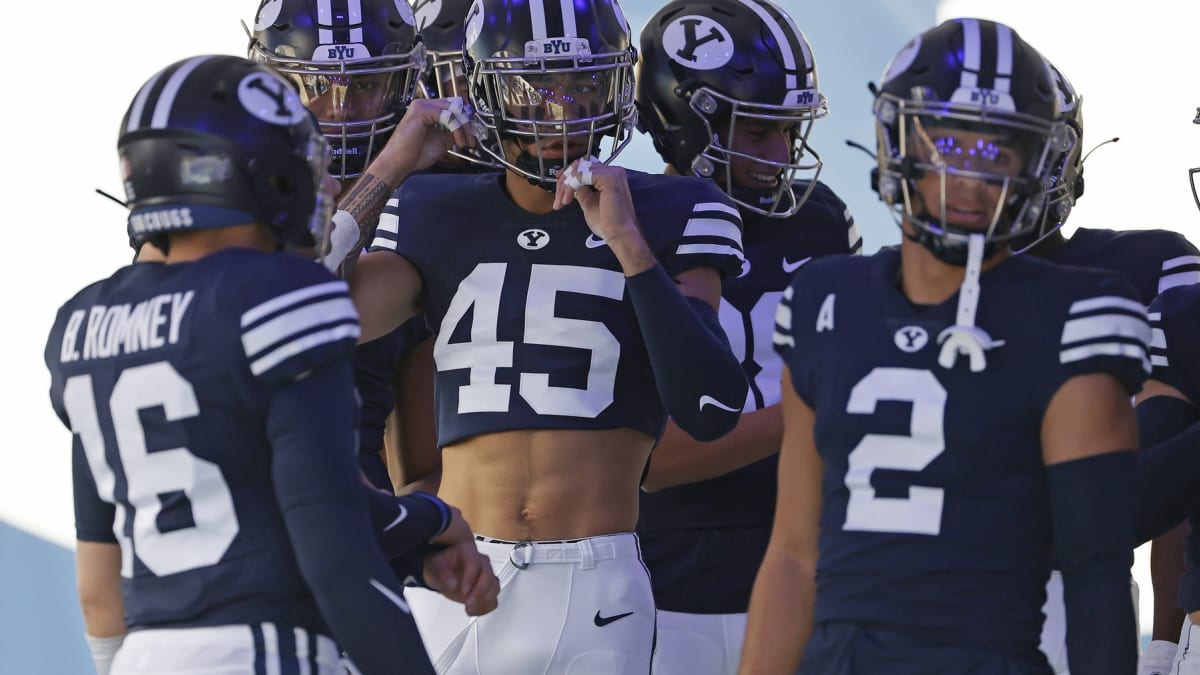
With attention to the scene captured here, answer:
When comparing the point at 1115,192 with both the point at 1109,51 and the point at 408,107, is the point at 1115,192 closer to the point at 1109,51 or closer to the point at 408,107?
the point at 1109,51

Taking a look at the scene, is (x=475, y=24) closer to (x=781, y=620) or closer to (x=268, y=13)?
(x=268, y=13)

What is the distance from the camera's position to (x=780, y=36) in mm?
3557

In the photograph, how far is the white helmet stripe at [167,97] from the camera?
2084mm

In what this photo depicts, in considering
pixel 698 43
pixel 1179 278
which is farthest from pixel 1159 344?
pixel 698 43

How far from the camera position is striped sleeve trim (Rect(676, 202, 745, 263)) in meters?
2.89

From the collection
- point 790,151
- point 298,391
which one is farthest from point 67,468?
point 298,391

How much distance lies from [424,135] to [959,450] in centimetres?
135

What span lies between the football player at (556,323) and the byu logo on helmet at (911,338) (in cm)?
57

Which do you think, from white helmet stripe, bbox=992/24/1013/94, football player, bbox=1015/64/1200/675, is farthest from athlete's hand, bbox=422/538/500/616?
football player, bbox=1015/64/1200/675

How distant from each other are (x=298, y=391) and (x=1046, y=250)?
1.73 metres

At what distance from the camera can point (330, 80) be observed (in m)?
3.41

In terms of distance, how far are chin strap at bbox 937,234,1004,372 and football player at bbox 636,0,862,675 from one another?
3.44 feet

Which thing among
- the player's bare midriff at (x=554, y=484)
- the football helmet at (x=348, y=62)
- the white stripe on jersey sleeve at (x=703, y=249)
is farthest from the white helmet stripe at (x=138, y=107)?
the football helmet at (x=348, y=62)

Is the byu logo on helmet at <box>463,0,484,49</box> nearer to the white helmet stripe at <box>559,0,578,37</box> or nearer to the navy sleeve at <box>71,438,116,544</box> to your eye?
the white helmet stripe at <box>559,0,578,37</box>
